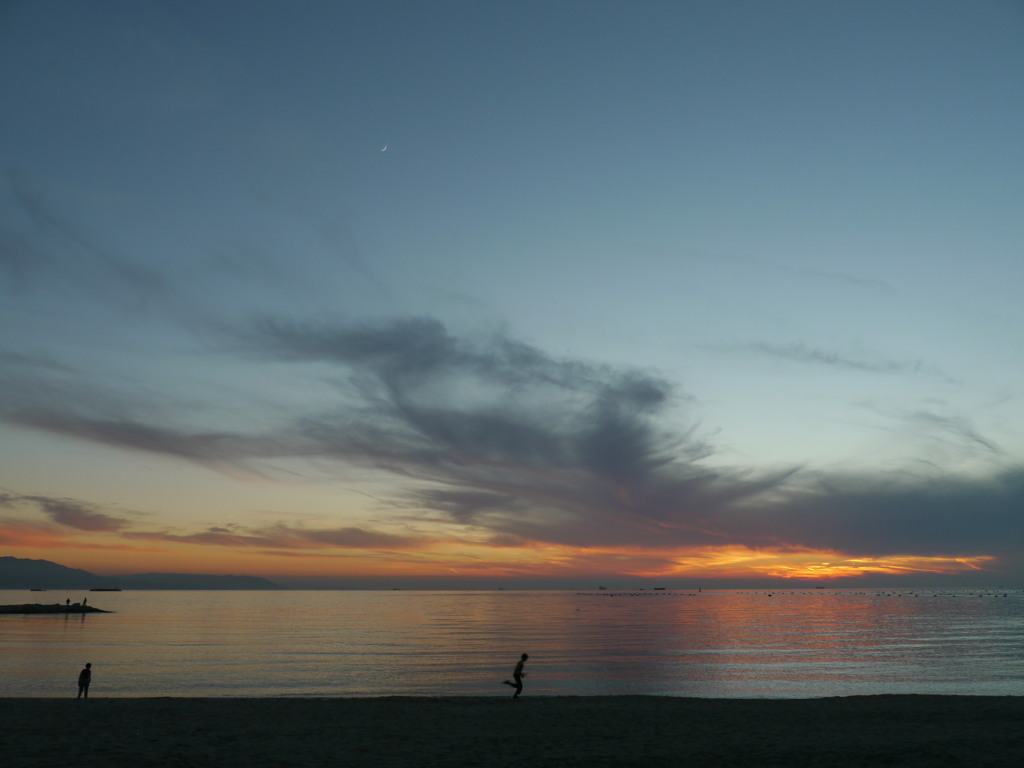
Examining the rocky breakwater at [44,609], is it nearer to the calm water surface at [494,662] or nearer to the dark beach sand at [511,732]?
the calm water surface at [494,662]

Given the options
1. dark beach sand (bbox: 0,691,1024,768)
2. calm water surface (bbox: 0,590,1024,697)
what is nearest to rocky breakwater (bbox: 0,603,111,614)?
calm water surface (bbox: 0,590,1024,697)

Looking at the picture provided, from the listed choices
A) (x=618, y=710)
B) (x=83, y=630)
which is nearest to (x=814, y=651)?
(x=618, y=710)

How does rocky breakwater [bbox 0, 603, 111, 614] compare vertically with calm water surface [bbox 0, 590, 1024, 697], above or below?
below

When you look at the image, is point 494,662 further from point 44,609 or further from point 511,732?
point 44,609

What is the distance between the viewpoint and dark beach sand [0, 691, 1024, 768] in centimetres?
1944

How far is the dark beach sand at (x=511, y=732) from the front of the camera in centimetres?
1944

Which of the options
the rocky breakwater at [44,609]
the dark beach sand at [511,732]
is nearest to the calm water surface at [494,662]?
the dark beach sand at [511,732]

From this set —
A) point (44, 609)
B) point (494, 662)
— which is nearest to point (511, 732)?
point (494, 662)

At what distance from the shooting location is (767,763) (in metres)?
19.4

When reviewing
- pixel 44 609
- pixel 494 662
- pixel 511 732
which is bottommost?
pixel 44 609

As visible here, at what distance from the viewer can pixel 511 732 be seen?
Result: 78.7ft

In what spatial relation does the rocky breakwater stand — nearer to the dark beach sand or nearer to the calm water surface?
the calm water surface

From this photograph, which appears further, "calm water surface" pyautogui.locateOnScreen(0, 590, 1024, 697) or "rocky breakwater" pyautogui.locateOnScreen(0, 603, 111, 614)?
"rocky breakwater" pyautogui.locateOnScreen(0, 603, 111, 614)

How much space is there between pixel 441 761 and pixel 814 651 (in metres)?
61.1
